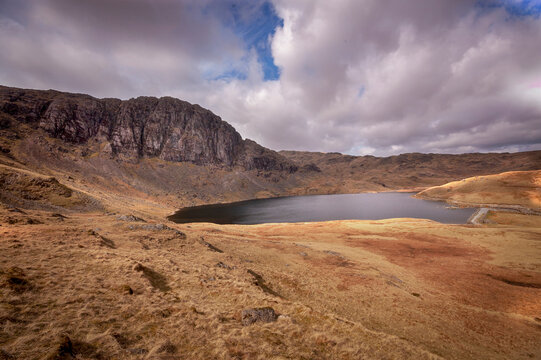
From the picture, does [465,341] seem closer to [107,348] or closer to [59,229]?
[107,348]

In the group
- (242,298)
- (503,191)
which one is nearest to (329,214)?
(503,191)

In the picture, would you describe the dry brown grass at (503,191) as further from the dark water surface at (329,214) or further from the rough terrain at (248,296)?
the rough terrain at (248,296)

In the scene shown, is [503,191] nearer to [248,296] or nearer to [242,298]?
[248,296]

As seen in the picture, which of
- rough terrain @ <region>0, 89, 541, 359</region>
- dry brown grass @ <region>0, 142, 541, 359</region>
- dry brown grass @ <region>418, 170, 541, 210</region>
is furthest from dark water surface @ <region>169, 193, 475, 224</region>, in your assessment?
dry brown grass @ <region>0, 142, 541, 359</region>

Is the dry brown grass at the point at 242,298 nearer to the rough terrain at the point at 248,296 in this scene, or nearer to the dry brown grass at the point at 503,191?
the rough terrain at the point at 248,296

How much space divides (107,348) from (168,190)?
16851cm

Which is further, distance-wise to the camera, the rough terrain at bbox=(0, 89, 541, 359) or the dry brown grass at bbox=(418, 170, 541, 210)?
the dry brown grass at bbox=(418, 170, 541, 210)

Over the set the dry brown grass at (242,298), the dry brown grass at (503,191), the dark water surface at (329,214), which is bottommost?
the dark water surface at (329,214)

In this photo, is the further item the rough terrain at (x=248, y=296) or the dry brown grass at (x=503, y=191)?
the dry brown grass at (x=503, y=191)

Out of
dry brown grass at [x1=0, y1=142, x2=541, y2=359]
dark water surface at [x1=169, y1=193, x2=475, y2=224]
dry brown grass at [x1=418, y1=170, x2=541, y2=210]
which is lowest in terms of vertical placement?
dark water surface at [x1=169, y1=193, x2=475, y2=224]

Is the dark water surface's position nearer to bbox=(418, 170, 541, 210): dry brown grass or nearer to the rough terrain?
bbox=(418, 170, 541, 210): dry brown grass

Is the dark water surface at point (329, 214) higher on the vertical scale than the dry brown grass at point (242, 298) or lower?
lower

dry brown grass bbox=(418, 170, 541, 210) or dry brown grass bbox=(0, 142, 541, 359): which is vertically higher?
dry brown grass bbox=(418, 170, 541, 210)

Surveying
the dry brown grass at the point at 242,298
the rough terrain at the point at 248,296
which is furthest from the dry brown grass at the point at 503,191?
the dry brown grass at the point at 242,298
